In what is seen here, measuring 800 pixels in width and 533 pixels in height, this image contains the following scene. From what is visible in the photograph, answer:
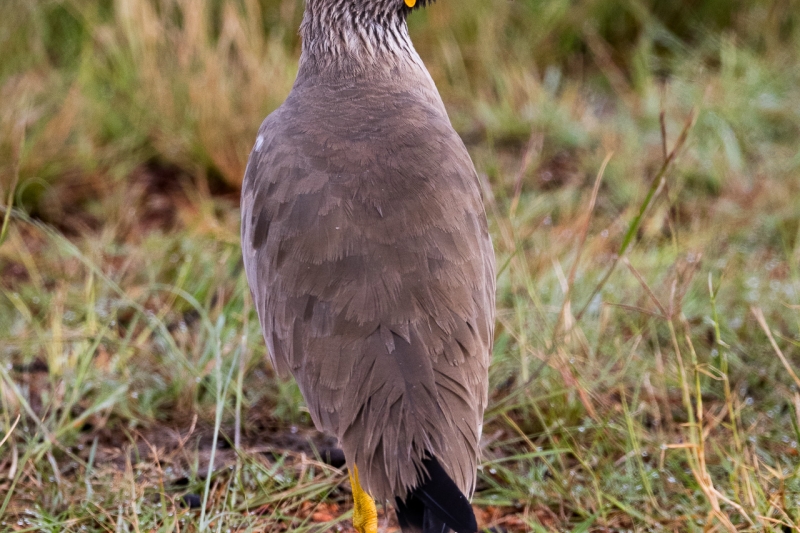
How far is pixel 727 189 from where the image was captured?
503 centimetres

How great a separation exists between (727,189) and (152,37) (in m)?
3.34

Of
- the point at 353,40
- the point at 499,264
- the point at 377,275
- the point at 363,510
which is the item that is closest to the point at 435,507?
the point at 363,510

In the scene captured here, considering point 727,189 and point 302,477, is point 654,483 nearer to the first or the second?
point 302,477

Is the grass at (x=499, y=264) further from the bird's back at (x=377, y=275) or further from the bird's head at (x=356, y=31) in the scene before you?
the bird's head at (x=356, y=31)

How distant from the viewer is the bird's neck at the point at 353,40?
3.05 metres

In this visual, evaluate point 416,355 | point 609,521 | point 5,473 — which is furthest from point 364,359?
point 5,473

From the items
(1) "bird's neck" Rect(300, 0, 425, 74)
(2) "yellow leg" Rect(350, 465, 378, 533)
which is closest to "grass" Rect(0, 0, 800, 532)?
(2) "yellow leg" Rect(350, 465, 378, 533)

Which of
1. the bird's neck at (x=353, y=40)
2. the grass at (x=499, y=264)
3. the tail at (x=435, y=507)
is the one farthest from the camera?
the bird's neck at (x=353, y=40)

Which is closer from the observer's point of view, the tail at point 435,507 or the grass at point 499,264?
the tail at point 435,507

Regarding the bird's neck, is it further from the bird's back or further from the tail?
the tail

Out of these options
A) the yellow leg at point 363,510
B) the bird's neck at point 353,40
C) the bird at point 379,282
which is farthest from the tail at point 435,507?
the bird's neck at point 353,40

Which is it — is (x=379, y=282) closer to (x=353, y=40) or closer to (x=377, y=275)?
(x=377, y=275)

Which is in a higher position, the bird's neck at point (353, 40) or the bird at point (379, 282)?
the bird's neck at point (353, 40)

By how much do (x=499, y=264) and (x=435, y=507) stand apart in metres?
2.07
